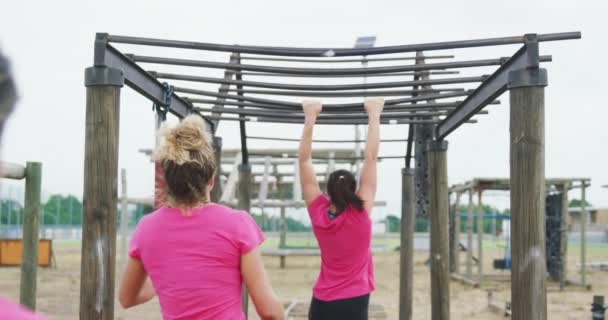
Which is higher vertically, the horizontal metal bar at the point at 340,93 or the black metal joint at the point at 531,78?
Answer: the horizontal metal bar at the point at 340,93

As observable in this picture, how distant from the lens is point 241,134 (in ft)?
20.1

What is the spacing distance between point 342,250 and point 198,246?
4.58 feet

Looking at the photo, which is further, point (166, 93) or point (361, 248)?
point (166, 93)

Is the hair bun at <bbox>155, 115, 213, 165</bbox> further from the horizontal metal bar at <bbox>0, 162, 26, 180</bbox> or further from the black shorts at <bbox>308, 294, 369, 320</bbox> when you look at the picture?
the horizontal metal bar at <bbox>0, 162, 26, 180</bbox>

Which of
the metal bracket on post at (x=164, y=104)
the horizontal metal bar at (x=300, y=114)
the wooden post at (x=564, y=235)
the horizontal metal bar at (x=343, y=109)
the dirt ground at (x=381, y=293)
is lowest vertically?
the dirt ground at (x=381, y=293)

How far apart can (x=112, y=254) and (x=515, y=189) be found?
5.99ft

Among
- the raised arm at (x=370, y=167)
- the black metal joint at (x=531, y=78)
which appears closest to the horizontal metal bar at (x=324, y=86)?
the raised arm at (x=370, y=167)

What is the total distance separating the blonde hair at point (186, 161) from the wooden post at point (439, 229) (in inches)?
149

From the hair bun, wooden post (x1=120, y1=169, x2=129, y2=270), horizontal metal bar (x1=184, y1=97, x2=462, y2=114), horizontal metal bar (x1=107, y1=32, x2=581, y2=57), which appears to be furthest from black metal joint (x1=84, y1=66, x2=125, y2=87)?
wooden post (x1=120, y1=169, x2=129, y2=270)

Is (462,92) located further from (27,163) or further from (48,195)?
(48,195)

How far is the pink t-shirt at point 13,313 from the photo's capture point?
611 mm

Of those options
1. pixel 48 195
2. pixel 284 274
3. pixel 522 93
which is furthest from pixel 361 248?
pixel 48 195

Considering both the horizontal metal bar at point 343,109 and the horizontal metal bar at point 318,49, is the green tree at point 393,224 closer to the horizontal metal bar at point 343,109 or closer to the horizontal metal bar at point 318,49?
the horizontal metal bar at point 343,109

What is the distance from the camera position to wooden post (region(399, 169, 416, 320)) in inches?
256
